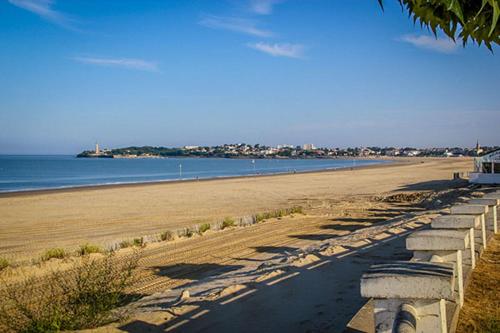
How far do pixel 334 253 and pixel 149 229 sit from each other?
9.12 metres

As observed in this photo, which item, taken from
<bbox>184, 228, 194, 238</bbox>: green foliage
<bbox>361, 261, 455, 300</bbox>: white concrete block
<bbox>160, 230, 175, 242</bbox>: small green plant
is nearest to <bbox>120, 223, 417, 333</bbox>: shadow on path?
<bbox>361, 261, 455, 300</bbox>: white concrete block

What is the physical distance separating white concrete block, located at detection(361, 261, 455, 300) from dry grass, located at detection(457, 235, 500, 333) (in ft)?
4.35

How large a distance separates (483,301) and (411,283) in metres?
2.28

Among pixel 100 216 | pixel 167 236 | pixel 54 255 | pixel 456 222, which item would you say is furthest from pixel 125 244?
pixel 100 216

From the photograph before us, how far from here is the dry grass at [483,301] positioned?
12.5 feet

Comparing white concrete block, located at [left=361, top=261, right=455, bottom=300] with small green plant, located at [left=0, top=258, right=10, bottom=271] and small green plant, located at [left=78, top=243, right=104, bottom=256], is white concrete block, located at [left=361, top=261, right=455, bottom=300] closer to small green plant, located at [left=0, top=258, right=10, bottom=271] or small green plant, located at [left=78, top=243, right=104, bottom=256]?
small green plant, located at [left=0, top=258, right=10, bottom=271]

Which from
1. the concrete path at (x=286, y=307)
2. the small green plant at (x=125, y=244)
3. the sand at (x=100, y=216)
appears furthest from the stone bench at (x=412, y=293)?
the sand at (x=100, y=216)

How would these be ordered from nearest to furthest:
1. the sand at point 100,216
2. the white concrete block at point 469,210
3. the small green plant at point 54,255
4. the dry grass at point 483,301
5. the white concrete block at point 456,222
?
the dry grass at point 483,301
the white concrete block at point 456,222
the white concrete block at point 469,210
the small green plant at point 54,255
the sand at point 100,216

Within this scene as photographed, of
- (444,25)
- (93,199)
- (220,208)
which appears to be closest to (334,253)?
(444,25)

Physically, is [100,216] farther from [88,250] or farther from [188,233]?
[88,250]

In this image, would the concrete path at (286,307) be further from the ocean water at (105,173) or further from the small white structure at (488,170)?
the ocean water at (105,173)

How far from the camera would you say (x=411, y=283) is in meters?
2.66

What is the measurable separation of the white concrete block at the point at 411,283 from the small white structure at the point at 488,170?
23.2m

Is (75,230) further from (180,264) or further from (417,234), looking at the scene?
(417,234)
